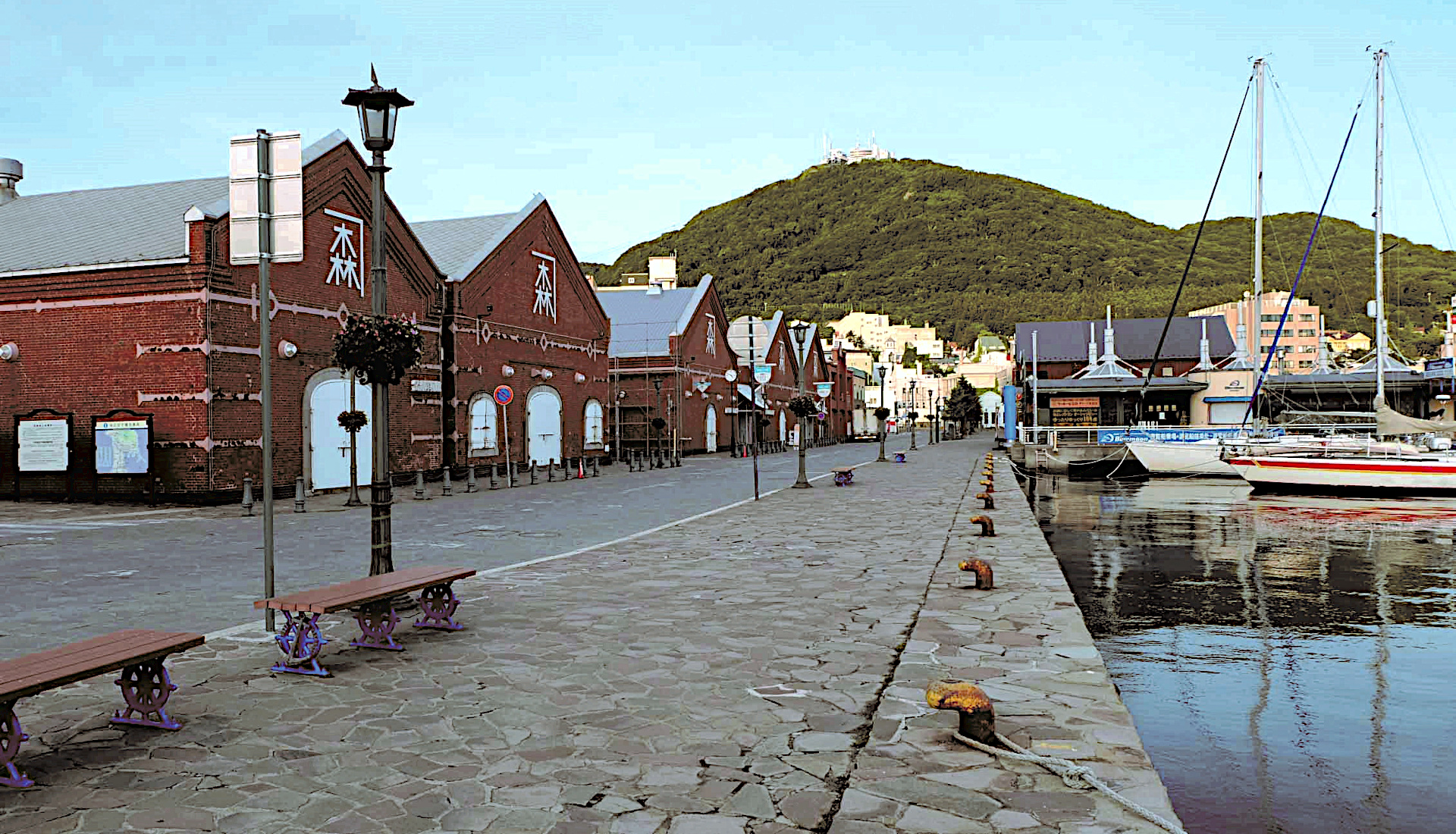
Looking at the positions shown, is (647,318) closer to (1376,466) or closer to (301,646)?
(1376,466)

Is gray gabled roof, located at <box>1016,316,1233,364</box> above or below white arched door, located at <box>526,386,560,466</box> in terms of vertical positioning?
above

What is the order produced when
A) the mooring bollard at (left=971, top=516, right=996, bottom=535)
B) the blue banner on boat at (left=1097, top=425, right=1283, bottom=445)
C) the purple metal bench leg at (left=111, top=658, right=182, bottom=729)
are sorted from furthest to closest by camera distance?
the blue banner on boat at (left=1097, top=425, right=1283, bottom=445)
the mooring bollard at (left=971, top=516, right=996, bottom=535)
the purple metal bench leg at (left=111, top=658, right=182, bottom=729)

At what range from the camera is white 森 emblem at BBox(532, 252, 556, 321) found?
38.4 metres

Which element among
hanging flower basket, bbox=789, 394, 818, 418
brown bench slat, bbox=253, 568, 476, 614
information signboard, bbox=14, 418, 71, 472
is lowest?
brown bench slat, bbox=253, 568, 476, 614

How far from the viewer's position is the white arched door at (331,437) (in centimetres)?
2583

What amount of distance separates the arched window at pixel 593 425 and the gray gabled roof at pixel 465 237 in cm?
884

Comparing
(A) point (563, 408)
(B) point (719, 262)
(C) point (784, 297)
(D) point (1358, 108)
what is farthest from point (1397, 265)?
(A) point (563, 408)

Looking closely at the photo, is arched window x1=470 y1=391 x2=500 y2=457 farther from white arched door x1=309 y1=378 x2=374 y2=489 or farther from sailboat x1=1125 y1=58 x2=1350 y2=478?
sailboat x1=1125 y1=58 x2=1350 y2=478

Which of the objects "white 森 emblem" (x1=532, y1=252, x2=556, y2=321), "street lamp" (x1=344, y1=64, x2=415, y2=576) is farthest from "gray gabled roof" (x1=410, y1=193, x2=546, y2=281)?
"street lamp" (x1=344, y1=64, x2=415, y2=576)

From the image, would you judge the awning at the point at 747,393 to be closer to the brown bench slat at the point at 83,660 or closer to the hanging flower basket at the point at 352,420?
the hanging flower basket at the point at 352,420

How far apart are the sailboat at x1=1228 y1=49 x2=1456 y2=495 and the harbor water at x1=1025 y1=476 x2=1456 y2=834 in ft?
43.2

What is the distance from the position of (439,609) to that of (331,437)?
19.9 m

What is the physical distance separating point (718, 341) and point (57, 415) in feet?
135

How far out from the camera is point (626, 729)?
5629 millimetres
